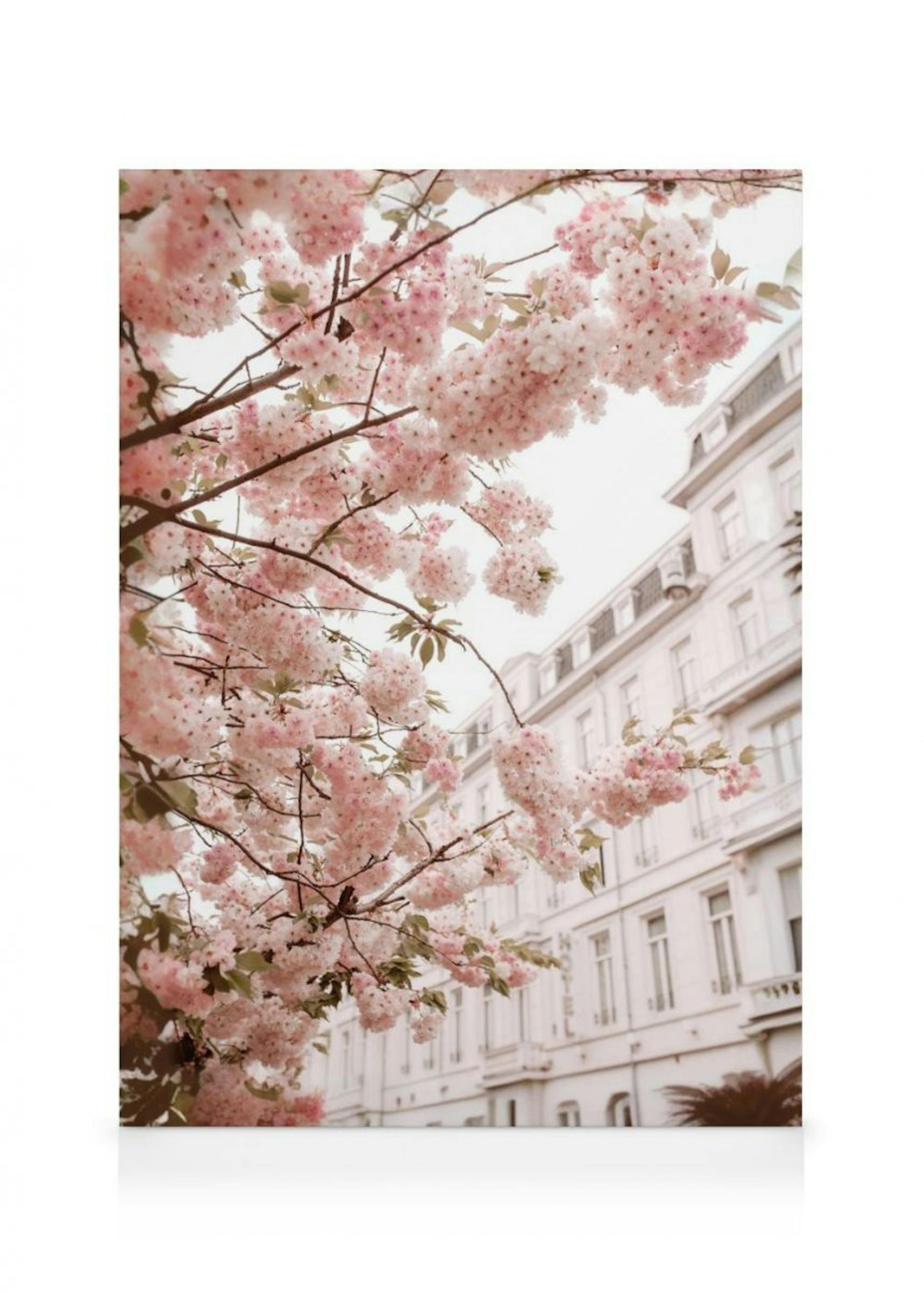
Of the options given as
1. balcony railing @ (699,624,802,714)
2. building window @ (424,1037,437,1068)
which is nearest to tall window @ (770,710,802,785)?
balcony railing @ (699,624,802,714)

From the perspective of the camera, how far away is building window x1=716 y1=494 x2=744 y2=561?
2.52 metres

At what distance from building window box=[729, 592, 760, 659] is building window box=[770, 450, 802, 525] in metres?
0.21

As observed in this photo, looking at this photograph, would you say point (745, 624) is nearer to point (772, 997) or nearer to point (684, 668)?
point (684, 668)

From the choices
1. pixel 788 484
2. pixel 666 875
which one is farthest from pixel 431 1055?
pixel 788 484

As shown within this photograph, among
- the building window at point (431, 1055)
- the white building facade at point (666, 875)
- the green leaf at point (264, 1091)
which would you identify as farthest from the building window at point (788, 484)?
the green leaf at point (264, 1091)

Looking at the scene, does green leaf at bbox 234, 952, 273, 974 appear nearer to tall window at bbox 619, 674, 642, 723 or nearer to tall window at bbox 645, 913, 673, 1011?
tall window at bbox 645, 913, 673, 1011

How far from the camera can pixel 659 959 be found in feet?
8.65

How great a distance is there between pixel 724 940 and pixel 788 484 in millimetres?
1131

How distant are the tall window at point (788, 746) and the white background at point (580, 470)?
0.06 metres

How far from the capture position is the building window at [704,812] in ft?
8.54
